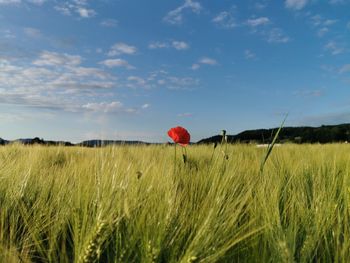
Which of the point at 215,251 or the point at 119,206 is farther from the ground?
the point at 119,206

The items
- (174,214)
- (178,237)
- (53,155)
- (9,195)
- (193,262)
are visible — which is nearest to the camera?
(193,262)

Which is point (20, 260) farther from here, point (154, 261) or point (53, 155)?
point (53, 155)

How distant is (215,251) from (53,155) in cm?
350

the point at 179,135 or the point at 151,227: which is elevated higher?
the point at 179,135

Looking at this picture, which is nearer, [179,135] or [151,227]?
[151,227]

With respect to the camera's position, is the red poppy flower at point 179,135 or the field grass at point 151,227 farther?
the red poppy flower at point 179,135

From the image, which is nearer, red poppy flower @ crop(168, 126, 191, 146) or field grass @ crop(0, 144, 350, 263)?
field grass @ crop(0, 144, 350, 263)

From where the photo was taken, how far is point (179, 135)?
89.2 inches

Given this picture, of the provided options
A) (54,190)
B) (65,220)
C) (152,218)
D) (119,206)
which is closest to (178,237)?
(152,218)

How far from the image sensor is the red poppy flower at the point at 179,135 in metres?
2.26

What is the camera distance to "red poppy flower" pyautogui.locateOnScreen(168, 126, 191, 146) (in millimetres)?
2258

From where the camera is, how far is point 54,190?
1.51m

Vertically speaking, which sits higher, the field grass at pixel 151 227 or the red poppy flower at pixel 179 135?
the red poppy flower at pixel 179 135

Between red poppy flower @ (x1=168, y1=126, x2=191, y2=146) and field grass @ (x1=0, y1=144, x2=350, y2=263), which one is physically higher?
red poppy flower @ (x1=168, y1=126, x2=191, y2=146)
